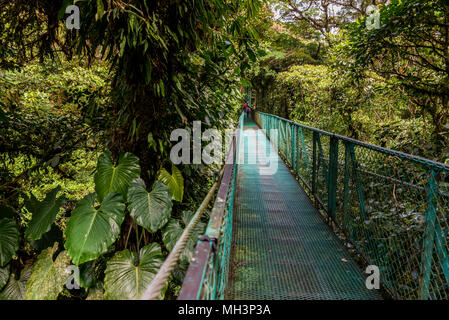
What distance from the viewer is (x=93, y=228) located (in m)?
1.74

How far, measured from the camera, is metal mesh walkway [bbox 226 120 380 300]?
1.89 m

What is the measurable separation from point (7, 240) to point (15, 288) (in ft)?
1.36

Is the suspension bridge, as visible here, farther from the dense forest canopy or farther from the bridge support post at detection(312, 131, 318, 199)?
the dense forest canopy

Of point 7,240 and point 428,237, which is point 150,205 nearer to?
point 7,240

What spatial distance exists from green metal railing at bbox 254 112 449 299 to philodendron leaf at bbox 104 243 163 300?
5.45ft

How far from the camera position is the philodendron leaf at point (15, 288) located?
2.08 metres

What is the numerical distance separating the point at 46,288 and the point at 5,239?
0.61 meters

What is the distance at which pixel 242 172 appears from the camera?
5.41 m

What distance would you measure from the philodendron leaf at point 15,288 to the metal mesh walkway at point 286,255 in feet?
5.65

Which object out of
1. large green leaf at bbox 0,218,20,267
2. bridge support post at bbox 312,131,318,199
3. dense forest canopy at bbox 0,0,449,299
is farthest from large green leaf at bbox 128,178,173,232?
bridge support post at bbox 312,131,318,199

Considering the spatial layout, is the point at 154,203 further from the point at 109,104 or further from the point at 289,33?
the point at 289,33

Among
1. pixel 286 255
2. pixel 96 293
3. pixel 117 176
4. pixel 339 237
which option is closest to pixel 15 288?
pixel 96 293
